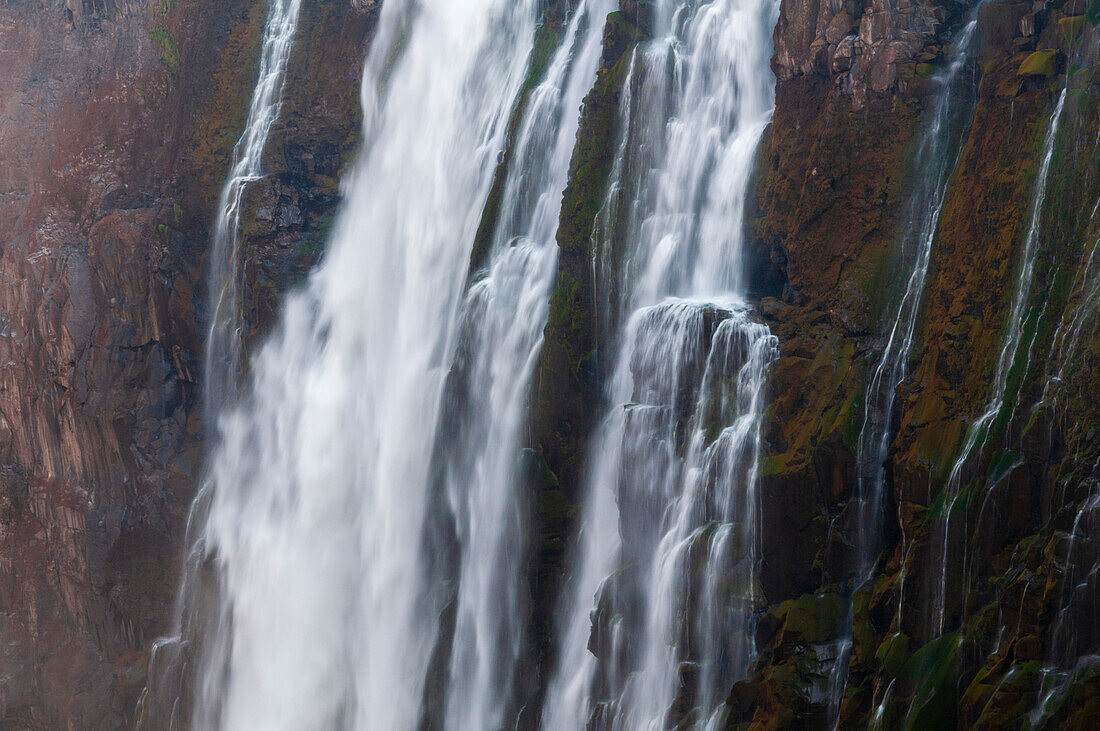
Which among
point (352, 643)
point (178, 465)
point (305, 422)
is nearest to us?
point (352, 643)

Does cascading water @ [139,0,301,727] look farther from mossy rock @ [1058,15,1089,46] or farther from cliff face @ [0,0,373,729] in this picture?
mossy rock @ [1058,15,1089,46]

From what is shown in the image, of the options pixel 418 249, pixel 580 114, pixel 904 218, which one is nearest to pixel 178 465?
pixel 418 249

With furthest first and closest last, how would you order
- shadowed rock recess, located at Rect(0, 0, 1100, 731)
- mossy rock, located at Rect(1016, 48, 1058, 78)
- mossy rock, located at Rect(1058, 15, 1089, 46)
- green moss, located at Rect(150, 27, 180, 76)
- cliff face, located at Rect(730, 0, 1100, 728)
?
1. green moss, located at Rect(150, 27, 180, 76)
2. mossy rock, located at Rect(1016, 48, 1058, 78)
3. mossy rock, located at Rect(1058, 15, 1089, 46)
4. shadowed rock recess, located at Rect(0, 0, 1100, 731)
5. cliff face, located at Rect(730, 0, 1100, 728)

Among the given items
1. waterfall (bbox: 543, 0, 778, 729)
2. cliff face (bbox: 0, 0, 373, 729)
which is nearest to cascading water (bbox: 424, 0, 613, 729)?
waterfall (bbox: 543, 0, 778, 729)

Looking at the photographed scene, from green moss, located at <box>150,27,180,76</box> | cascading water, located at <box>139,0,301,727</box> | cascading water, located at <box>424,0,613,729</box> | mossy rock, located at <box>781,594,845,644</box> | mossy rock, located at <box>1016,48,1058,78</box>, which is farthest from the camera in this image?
green moss, located at <box>150,27,180,76</box>

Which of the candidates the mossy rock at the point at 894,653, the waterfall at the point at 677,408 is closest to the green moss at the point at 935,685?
the mossy rock at the point at 894,653

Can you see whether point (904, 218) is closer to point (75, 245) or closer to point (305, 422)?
point (305, 422)
